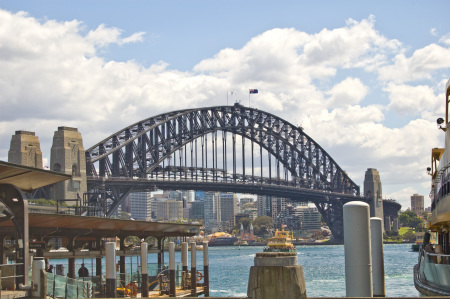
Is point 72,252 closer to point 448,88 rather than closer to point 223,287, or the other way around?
point 448,88

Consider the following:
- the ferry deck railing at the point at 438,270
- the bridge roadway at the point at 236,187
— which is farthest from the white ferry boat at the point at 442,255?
Result: the bridge roadway at the point at 236,187

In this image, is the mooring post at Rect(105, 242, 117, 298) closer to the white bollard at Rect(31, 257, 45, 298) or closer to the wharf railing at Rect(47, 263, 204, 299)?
the wharf railing at Rect(47, 263, 204, 299)

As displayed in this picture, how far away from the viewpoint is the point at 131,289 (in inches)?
1003

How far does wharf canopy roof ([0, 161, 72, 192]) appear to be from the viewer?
13.5 m

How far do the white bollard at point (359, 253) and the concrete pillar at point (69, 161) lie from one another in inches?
2772

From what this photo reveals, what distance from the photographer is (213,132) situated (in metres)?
115

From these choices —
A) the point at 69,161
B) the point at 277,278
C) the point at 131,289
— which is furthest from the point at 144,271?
the point at 69,161

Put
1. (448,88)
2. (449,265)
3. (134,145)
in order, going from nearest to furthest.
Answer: (449,265) < (448,88) < (134,145)

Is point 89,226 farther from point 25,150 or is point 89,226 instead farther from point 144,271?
point 25,150

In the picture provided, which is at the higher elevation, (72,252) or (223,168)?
(223,168)

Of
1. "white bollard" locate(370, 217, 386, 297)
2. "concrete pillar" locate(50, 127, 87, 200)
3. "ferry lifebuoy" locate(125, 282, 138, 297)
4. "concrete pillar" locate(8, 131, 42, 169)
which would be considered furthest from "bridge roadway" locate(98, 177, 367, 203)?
"white bollard" locate(370, 217, 386, 297)

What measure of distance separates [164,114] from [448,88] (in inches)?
3404

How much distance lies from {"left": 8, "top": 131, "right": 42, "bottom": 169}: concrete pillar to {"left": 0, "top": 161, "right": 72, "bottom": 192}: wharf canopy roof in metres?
57.4

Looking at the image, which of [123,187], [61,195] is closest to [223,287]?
[61,195]
